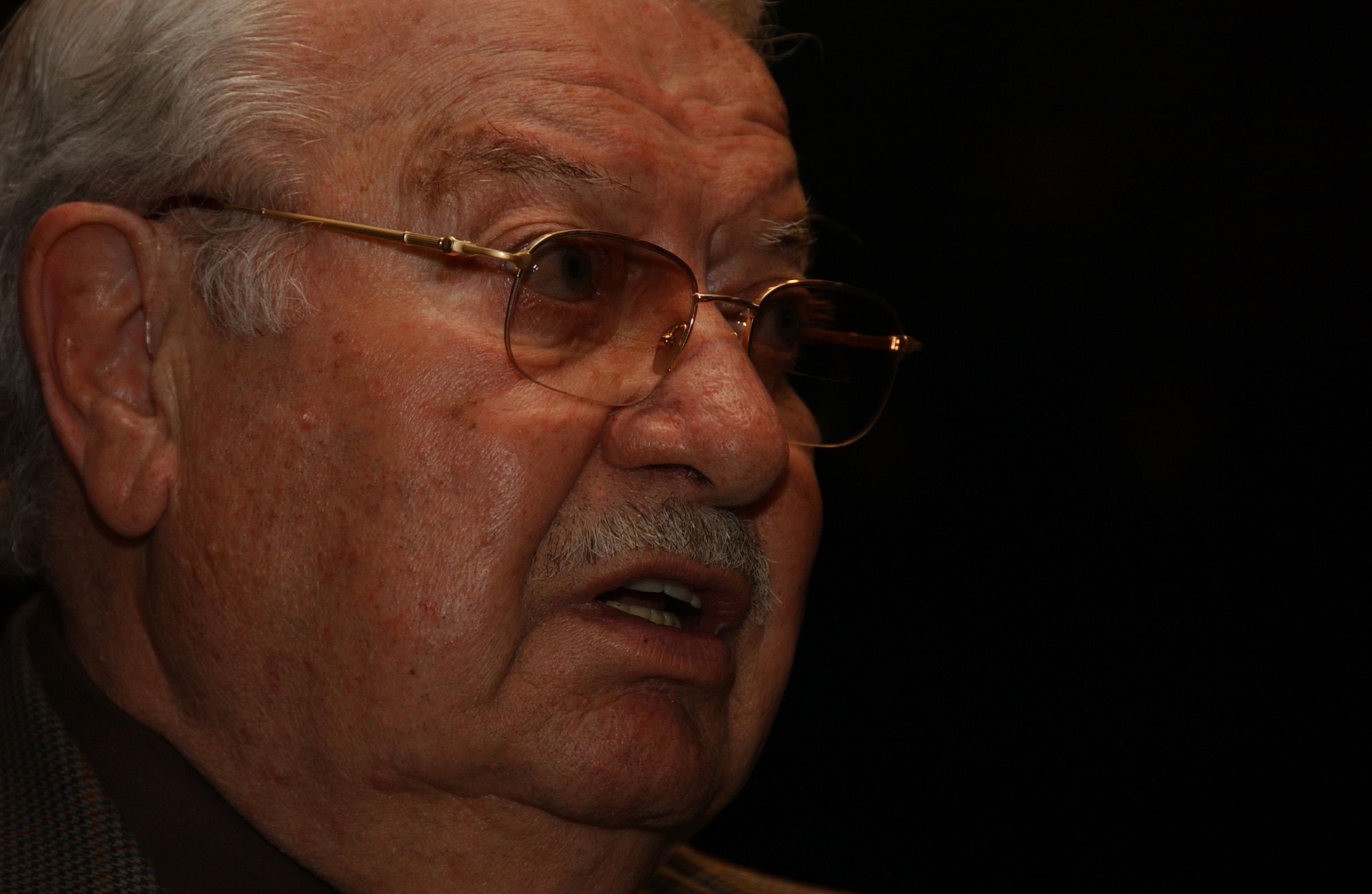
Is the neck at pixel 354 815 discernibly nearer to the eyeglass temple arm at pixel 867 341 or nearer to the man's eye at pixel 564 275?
the man's eye at pixel 564 275

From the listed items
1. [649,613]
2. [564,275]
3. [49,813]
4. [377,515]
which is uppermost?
[564,275]

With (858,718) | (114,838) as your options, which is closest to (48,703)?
(114,838)

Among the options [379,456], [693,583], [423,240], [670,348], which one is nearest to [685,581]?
[693,583]

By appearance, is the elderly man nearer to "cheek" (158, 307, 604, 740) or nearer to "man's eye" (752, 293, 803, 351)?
"cheek" (158, 307, 604, 740)

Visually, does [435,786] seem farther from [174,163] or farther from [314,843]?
[174,163]

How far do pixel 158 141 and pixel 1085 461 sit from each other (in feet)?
6.23

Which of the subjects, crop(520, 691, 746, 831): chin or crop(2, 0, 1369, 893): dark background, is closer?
crop(520, 691, 746, 831): chin

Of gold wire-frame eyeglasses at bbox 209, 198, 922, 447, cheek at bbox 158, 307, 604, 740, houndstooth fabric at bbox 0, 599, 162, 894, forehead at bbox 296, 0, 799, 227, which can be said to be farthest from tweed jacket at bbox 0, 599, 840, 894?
forehead at bbox 296, 0, 799, 227

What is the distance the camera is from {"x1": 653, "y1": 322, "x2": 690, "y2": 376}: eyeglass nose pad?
1.58m

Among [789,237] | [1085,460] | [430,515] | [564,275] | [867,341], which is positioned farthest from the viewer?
[1085,460]

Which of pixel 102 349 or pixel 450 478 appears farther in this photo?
pixel 102 349

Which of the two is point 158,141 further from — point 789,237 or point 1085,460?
point 1085,460

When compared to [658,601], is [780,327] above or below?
above

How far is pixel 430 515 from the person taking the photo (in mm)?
1435
